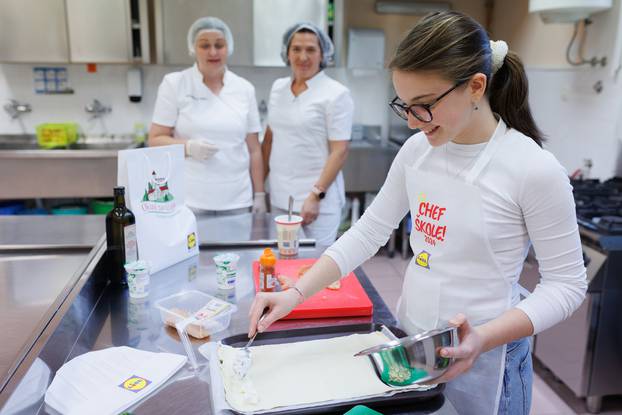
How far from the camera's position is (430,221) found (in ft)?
3.58

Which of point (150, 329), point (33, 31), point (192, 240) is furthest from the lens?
point (33, 31)

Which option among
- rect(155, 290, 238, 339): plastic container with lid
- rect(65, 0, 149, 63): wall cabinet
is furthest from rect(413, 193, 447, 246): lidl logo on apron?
rect(65, 0, 149, 63): wall cabinet

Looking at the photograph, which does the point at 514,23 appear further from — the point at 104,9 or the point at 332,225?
the point at 104,9

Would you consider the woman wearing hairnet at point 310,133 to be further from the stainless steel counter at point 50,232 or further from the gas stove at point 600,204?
the gas stove at point 600,204

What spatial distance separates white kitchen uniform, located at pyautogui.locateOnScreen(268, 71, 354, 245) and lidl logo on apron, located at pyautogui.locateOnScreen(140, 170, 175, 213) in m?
0.91

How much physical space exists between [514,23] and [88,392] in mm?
3826

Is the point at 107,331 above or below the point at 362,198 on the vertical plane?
above

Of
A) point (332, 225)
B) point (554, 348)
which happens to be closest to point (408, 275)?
point (332, 225)

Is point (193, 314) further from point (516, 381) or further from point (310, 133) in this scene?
point (310, 133)

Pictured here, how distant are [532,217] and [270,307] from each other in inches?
21.2

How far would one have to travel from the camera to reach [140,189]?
1388mm

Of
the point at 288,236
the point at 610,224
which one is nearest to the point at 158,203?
the point at 288,236

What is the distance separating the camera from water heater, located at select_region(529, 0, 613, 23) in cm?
246

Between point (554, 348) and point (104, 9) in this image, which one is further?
point (104, 9)
